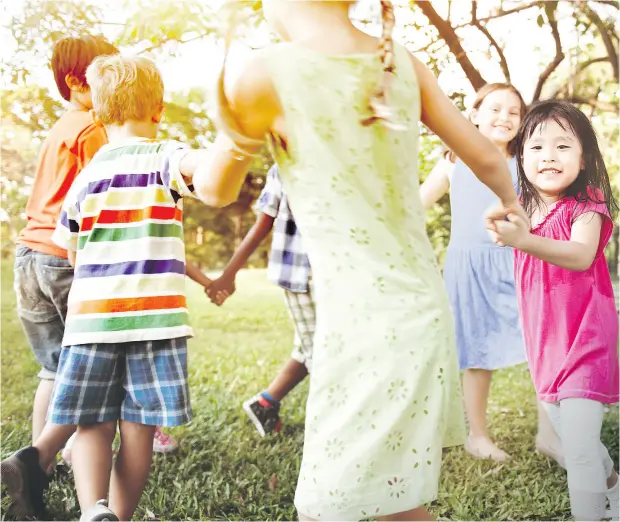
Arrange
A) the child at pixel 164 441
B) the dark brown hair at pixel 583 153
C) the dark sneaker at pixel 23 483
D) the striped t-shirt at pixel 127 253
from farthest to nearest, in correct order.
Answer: the child at pixel 164 441 → the dark sneaker at pixel 23 483 → the dark brown hair at pixel 583 153 → the striped t-shirt at pixel 127 253

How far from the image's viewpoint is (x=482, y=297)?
8.27ft

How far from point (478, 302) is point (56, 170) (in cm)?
144

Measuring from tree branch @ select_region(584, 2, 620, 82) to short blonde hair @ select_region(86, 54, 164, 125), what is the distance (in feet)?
6.25

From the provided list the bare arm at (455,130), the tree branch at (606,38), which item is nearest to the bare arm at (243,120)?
the bare arm at (455,130)

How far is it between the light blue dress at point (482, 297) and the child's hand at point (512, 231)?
967mm

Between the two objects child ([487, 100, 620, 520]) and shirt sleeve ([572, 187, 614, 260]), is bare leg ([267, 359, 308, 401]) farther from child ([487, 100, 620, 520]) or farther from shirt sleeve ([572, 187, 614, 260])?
shirt sleeve ([572, 187, 614, 260])

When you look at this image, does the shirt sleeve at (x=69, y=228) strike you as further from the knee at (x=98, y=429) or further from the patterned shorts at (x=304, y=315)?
the patterned shorts at (x=304, y=315)

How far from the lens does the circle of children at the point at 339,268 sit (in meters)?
1.27

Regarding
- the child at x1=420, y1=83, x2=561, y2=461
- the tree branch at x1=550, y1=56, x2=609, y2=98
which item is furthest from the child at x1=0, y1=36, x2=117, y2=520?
the tree branch at x1=550, y1=56, x2=609, y2=98

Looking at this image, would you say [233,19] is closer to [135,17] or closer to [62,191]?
[62,191]

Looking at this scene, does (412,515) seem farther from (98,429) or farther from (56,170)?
(56,170)

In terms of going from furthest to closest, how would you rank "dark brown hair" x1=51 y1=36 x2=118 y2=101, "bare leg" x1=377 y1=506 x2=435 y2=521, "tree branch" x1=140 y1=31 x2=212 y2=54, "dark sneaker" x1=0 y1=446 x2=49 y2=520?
"tree branch" x1=140 y1=31 x2=212 y2=54, "dark brown hair" x1=51 y1=36 x2=118 y2=101, "dark sneaker" x1=0 y1=446 x2=49 y2=520, "bare leg" x1=377 y1=506 x2=435 y2=521

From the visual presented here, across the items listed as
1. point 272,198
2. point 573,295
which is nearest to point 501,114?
point 573,295

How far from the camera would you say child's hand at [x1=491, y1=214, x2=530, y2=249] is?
1436 millimetres
